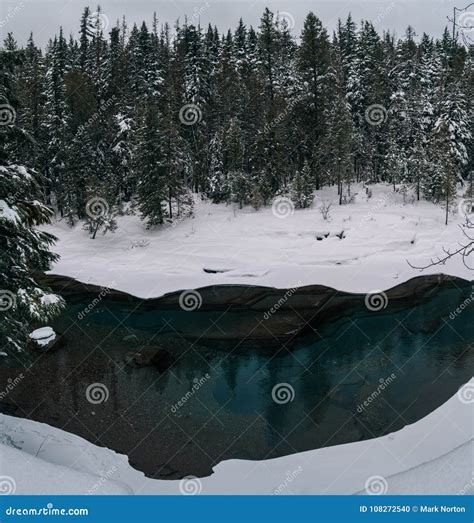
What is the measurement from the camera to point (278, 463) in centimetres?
1132

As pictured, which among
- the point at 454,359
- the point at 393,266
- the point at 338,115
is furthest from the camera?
the point at 338,115

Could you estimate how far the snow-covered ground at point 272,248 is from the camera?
2545 cm

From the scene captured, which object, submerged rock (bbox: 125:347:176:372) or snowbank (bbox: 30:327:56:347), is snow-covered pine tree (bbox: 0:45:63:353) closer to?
submerged rock (bbox: 125:347:176:372)

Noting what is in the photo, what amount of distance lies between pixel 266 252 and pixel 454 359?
45.8 ft

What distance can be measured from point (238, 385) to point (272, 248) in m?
14.6

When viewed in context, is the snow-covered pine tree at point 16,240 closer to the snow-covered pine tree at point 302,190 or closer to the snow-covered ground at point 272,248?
the snow-covered ground at point 272,248

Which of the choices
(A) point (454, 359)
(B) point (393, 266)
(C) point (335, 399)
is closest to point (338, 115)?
(B) point (393, 266)

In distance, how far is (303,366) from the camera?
55.5 ft

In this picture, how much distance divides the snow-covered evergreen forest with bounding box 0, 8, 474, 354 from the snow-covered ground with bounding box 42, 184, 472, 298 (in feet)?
5.19

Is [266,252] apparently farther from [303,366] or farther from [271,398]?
[271,398]

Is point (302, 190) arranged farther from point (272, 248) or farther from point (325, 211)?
A: point (272, 248)

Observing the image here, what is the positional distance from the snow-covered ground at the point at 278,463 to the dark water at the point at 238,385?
51 centimetres

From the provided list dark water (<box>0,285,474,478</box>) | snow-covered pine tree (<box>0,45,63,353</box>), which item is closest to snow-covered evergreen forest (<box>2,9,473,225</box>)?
dark water (<box>0,285,474,478</box>)

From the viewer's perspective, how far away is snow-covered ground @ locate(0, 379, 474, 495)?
8.84m
